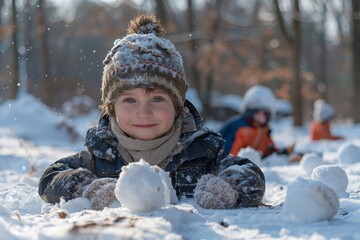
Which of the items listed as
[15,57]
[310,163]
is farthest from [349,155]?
[15,57]

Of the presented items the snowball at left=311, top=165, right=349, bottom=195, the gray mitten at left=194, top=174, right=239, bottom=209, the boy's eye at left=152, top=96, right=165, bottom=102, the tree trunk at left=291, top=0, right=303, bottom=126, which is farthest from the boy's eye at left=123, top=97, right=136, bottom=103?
the tree trunk at left=291, top=0, right=303, bottom=126

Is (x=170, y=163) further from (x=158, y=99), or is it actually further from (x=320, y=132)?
(x=320, y=132)

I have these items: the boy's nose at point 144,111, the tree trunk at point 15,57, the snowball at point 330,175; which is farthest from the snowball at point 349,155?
the tree trunk at point 15,57

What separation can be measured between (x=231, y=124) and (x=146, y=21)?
4909mm

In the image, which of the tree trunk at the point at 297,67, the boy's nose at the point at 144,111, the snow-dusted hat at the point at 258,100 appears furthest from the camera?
the tree trunk at the point at 297,67

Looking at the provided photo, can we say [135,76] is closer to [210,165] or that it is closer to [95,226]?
[210,165]

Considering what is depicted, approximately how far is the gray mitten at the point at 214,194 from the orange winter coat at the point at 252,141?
4.83 meters

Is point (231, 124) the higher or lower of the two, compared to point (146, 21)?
lower

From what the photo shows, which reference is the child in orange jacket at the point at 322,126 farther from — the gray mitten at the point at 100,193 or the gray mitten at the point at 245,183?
the gray mitten at the point at 100,193

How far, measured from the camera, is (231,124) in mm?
8742

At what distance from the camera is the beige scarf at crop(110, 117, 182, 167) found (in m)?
3.38

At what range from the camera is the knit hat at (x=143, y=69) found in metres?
3.40

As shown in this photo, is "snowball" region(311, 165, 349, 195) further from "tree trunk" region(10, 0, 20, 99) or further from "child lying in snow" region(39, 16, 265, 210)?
"tree trunk" region(10, 0, 20, 99)

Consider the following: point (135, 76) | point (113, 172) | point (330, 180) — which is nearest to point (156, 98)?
point (135, 76)
